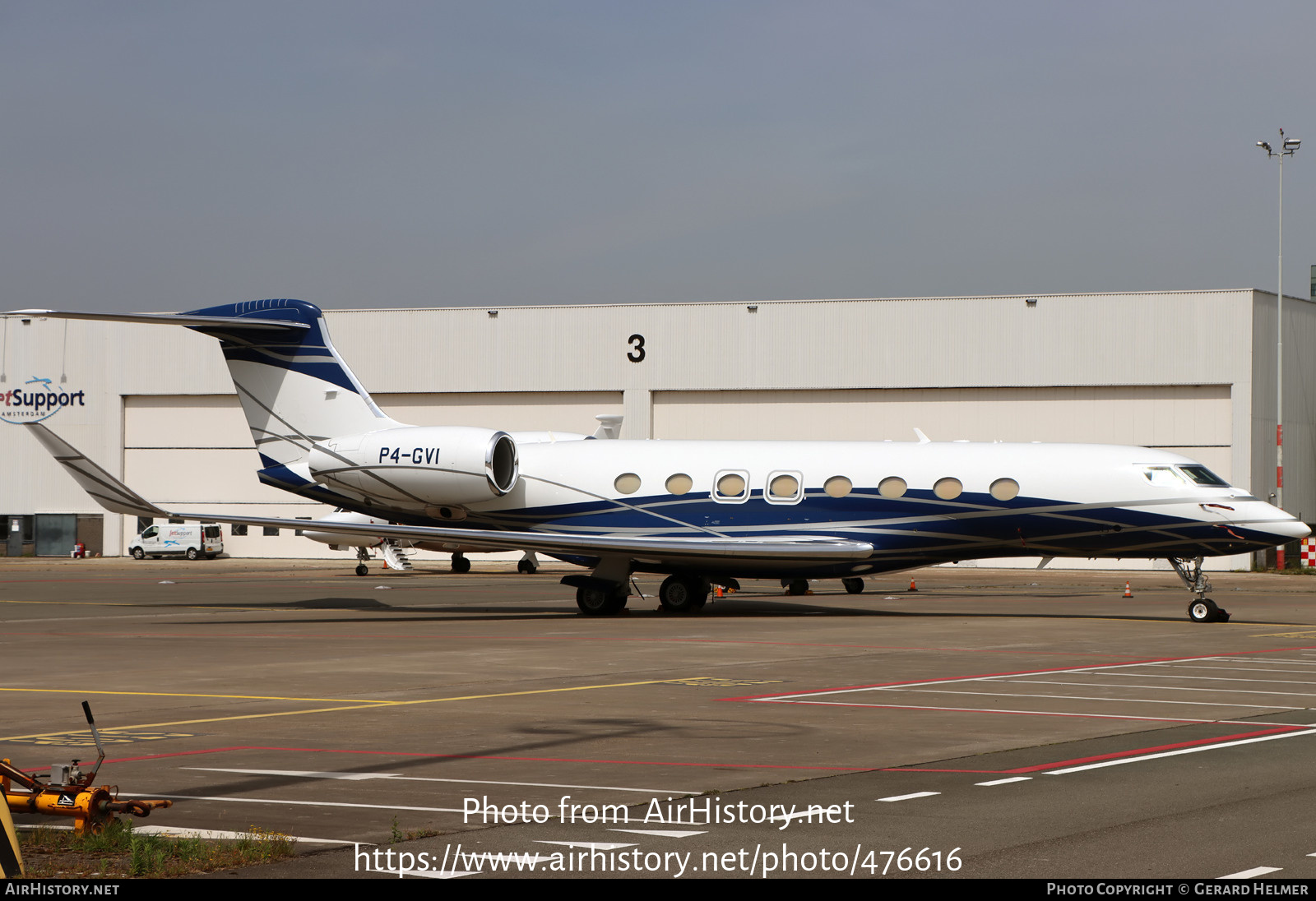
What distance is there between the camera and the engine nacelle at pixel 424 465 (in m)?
30.2

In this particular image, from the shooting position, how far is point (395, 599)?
36000 millimetres

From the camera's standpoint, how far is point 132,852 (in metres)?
7.64

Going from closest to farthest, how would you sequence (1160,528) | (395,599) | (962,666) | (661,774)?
(661,774)
(962,666)
(1160,528)
(395,599)

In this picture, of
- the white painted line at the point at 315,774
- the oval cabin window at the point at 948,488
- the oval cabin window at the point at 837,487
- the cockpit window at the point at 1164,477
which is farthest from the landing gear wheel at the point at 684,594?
the white painted line at the point at 315,774

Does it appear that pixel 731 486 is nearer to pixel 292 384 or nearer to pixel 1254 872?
pixel 292 384

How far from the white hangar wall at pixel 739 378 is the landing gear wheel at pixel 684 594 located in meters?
28.5

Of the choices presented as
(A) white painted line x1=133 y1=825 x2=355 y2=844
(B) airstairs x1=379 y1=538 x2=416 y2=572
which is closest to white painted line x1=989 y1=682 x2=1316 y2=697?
(A) white painted line x1=133 y1=825 x2=355 y2=844

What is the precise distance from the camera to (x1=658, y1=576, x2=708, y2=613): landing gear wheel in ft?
100

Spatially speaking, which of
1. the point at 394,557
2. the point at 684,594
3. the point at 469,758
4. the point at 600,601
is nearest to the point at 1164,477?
the point at 684,594

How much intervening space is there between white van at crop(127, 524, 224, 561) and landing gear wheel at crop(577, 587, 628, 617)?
38004mm

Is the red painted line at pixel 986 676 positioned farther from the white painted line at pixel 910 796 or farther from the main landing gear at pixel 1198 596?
the white painted line at pixel 910 796

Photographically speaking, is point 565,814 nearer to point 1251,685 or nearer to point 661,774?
point 661,774

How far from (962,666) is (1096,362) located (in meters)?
39.1
